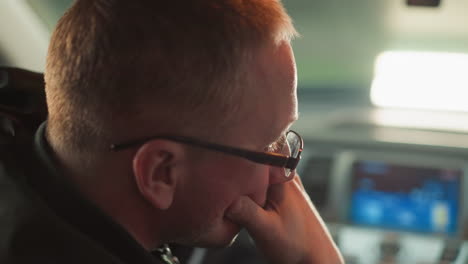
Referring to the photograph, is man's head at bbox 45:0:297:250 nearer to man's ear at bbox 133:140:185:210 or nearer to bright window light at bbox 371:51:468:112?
man's ear at bbox 133:140:185:210

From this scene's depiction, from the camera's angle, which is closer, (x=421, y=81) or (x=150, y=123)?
(x=150, y=123)

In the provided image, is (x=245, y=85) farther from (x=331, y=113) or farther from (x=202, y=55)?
(x=331, y=113)

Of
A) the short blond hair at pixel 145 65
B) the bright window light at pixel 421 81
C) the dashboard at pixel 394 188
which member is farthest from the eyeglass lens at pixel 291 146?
the dashboard at pixel 394 188

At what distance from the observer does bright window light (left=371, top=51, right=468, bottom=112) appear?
268 cm

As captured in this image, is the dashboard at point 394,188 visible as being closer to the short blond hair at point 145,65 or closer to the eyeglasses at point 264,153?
the eyeglasses at point 264,153

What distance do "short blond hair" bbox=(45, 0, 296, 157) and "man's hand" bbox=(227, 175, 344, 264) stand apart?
0.33 meters

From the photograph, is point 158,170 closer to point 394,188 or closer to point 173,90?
point 173,90

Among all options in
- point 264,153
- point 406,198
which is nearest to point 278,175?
point 264,153

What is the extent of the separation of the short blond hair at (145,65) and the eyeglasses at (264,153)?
16 millimetres

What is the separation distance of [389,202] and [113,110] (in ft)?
7.85

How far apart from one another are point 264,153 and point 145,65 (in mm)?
275

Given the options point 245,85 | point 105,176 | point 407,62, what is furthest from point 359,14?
point 105,176

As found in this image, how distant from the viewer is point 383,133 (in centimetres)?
336

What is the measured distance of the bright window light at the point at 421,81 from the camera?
2.68 m
